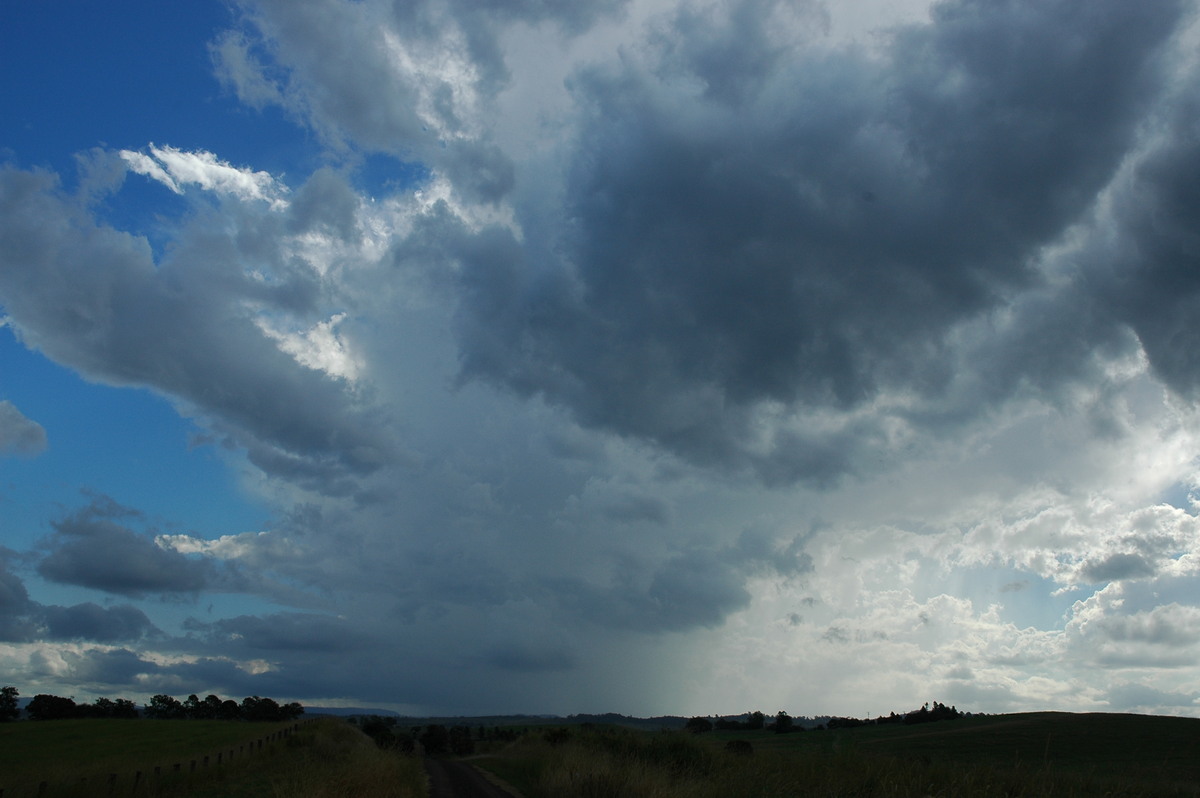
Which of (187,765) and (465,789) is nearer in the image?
(187,765)

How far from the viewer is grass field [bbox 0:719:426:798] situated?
25.1 meters

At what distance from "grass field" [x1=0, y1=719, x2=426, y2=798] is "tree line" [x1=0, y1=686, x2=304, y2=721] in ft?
224

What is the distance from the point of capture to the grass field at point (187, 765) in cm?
2514

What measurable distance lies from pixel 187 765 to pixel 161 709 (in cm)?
16886

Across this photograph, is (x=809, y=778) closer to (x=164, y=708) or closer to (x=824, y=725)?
(x=824, y=725)

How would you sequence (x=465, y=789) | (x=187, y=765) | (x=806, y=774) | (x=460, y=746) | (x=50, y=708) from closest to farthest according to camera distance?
1. (x=806, y=774)
2. (x=187, y=765)
3. (x=465, y=789)
4. (x=460, y=746)
5. (x=50, y=708)

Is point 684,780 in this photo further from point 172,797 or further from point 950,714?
point 950,714

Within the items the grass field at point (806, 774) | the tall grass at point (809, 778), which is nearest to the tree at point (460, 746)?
the grass field at point (806, 774)

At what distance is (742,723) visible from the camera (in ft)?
504

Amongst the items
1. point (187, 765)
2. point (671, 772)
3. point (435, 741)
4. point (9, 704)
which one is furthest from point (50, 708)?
point (671, 772)

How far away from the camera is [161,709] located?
166875 mm

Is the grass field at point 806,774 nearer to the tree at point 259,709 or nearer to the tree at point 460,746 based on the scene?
the tree at point 460,746

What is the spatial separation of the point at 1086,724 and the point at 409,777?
7988 cm

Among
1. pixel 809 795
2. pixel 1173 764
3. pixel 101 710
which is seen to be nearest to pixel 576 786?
pixel 809 795
